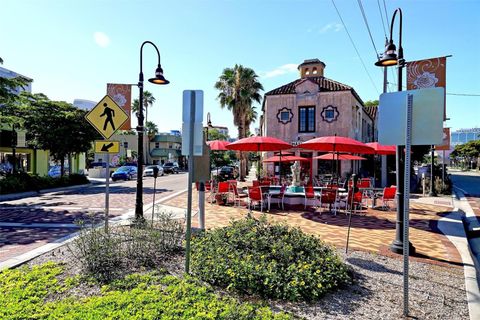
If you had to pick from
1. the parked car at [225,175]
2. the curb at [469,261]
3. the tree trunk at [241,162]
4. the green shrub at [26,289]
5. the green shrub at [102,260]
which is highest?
the tree trunk at [241,162]

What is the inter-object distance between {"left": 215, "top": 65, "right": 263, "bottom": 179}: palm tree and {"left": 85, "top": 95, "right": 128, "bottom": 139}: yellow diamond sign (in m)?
21.9

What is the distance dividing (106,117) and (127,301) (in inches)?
165

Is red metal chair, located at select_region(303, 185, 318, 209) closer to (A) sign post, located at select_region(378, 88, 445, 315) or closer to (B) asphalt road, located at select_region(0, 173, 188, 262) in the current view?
(B) asphalt road, located at select_region(0, 173, 188, 262)

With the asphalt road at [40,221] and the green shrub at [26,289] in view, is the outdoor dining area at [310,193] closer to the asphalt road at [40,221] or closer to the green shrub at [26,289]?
the asphalt road at [40,221]

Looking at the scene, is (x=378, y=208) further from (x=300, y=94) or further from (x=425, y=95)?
(x=300, y=94)

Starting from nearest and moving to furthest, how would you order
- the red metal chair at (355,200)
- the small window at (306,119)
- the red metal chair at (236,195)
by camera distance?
the red metal chair at (355,200) → the red metal chair at (236,195) → the small window at (306,119)

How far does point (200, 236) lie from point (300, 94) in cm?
1883

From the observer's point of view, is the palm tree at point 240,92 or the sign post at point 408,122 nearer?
the sign post at point 408,122

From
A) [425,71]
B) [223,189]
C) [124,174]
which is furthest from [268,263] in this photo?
[124,174]

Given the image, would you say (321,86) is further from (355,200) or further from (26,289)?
(26,289)

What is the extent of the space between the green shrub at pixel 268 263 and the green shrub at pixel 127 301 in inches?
14.8

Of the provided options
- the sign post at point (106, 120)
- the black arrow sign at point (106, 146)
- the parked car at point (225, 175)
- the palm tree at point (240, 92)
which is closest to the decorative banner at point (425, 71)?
the sign post at point (106, 120)

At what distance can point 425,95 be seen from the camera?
11.8 ft

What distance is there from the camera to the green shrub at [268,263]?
387cm
